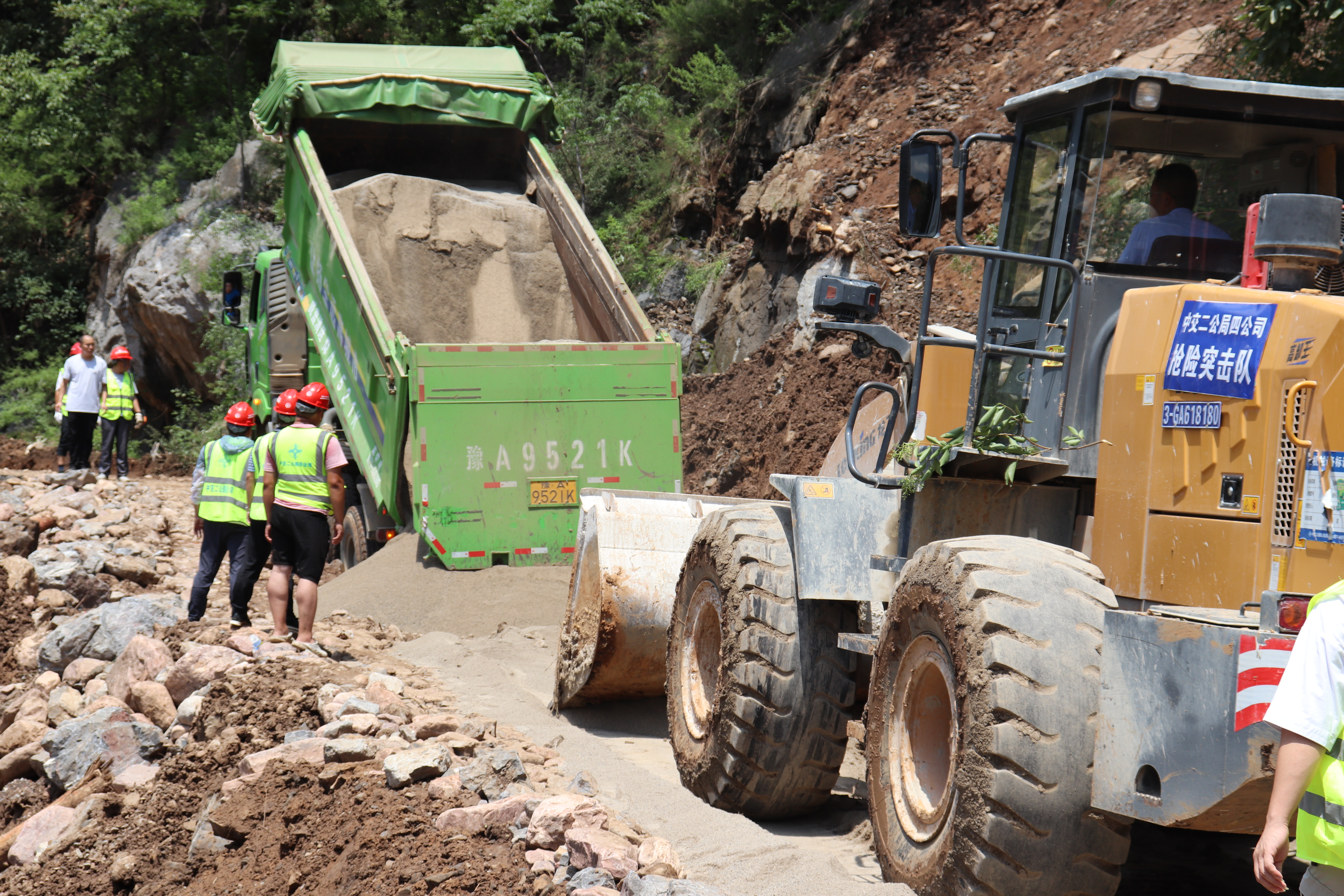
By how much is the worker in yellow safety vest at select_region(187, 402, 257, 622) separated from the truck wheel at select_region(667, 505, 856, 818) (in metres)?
4.06

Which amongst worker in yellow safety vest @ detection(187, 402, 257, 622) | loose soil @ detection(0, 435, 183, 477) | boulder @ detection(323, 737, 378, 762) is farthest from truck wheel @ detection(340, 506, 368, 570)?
loose soil @ detection(0, 435, 183, 477)

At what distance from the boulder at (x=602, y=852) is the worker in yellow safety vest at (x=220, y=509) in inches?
181

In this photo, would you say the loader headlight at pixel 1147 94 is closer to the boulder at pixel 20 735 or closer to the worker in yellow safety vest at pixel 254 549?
the worker in yellow safety vest at pixel 254 549

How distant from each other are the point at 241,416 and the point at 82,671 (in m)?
1.96

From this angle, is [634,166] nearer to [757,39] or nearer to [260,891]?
[757,39]

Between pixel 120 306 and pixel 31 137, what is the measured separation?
15.7 ft

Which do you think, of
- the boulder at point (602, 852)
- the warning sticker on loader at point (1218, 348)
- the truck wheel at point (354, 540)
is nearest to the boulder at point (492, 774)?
the boulder at point (602, 852)

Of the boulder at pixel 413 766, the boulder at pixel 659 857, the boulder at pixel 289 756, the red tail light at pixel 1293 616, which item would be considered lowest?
the boulder at pixel 289 756

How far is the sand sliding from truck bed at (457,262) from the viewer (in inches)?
411

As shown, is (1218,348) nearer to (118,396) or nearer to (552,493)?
(552,493)

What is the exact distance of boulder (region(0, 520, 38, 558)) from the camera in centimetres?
1041

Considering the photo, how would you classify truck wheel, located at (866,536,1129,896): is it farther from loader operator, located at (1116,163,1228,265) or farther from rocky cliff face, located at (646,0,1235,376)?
rocky cliff face, located at (646,0,1235,376)

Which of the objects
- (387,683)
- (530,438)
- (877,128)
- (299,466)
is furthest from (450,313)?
(877,128)

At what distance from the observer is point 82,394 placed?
14.5 m
